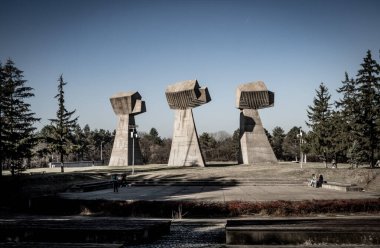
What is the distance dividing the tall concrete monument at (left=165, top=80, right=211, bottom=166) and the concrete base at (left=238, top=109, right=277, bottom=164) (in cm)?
591

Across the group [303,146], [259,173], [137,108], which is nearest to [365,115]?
[303,146]

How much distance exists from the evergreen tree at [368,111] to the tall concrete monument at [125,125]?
101ft

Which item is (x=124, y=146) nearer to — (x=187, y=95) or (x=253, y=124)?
(x=187, y=95)

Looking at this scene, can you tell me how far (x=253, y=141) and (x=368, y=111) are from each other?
1459 cm

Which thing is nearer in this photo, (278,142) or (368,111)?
(368,111)

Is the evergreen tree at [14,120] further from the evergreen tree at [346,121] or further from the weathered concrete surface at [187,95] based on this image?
the evergreen tree at [346,121]

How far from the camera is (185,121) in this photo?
152ft

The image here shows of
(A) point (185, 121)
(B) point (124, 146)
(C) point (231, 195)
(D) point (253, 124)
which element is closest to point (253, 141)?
(D) point (253, 124)

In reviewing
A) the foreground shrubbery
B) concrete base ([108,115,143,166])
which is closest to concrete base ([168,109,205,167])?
concrete base ([108,115,143,166])

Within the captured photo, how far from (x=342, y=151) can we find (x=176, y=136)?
22.0 meters

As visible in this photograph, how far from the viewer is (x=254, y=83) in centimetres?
4725

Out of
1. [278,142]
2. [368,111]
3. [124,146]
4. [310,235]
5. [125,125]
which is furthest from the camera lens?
[278,142]

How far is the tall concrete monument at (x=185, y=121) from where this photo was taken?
148ft

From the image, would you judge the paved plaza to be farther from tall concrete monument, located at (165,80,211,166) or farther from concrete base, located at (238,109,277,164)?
tall concrete monument, located at (165,80,211,166)
